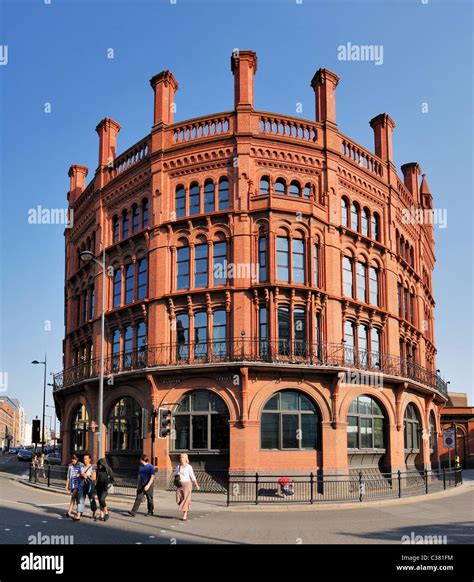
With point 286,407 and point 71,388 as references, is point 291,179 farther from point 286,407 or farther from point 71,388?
point 71,388

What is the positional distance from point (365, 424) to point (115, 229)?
16964 mm

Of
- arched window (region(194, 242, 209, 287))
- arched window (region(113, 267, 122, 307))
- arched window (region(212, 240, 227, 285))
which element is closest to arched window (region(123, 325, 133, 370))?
arched window (region(113, 267, 122, 307))

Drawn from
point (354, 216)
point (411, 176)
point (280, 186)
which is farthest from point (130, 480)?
point (411, 176)

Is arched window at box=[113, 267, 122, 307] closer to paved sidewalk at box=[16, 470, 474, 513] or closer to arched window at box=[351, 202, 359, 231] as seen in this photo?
paved sidewalk at box=[16, 470, 474, 513]

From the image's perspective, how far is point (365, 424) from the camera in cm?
2905

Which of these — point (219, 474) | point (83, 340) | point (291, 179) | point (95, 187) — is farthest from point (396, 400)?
point (95, 187)

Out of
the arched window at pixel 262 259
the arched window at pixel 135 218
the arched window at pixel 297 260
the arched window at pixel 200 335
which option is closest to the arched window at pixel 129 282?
the arched window at pixel 135 218

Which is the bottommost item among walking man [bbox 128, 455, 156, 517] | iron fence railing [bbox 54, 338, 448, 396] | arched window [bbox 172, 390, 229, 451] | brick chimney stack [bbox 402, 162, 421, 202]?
walking man [bbox 128, 455, 156, 517]

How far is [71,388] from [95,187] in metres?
11.8

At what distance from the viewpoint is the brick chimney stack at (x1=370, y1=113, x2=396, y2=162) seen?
34.0 meters

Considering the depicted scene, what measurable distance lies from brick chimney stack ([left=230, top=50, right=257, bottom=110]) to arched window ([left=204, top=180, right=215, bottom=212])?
12.5 ft

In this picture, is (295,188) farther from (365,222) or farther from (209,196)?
(365,222)

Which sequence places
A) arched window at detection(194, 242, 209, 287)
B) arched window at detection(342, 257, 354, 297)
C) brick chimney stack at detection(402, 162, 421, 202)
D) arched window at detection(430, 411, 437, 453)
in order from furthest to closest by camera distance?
brick chimney stack at detection(402, 162, 421, 202), arched window at detection(430, 411, 437, 453), arched window at detection(342, 257, 354, 297), arched window at detection(194, 242, 209, 287)
